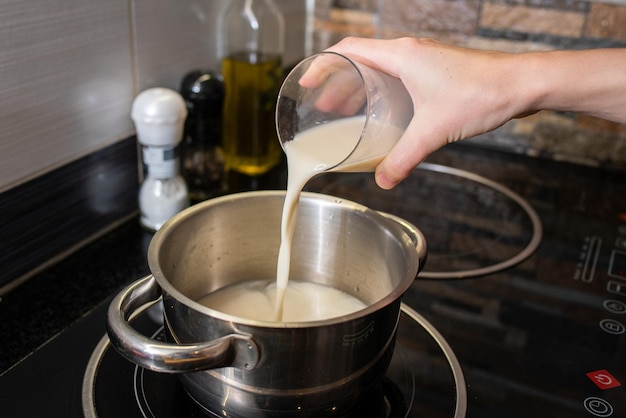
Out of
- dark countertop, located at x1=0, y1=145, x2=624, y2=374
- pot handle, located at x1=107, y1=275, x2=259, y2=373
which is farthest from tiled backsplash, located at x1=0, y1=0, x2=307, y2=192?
pot handle, located at x1=107, y1=275, x2=259, y2=373

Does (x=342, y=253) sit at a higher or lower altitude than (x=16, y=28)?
lower

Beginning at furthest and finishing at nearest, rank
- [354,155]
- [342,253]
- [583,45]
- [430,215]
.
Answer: [583,45], [430,215], [342,253], [354,155]

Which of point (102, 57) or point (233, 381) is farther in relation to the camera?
point (102, 57)

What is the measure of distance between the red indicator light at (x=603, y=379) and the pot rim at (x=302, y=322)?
0.72 ft

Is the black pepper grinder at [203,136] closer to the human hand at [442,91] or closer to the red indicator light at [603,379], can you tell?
the human hand at [442,91]

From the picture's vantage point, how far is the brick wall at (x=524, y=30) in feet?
3.85

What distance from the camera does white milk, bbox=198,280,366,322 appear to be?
74 cm

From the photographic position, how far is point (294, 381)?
0.55 meters

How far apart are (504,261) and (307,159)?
36 cm

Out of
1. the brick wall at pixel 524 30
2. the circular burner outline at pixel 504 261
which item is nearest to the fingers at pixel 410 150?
the circular burner outline at pixel 504 261

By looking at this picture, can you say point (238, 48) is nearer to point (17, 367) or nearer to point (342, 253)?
point (342, 253)

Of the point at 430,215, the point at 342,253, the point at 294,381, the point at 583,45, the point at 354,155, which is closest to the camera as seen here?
the point at 294,381

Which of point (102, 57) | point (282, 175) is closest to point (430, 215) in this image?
point (282, 175)

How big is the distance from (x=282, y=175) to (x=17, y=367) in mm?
552
